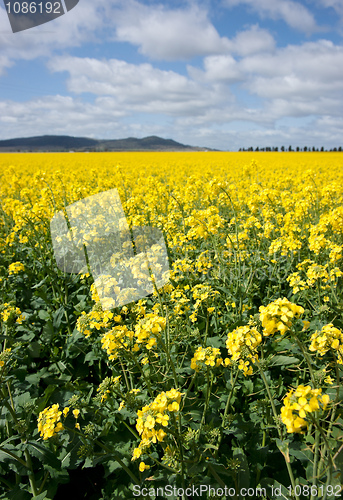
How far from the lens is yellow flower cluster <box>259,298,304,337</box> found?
1244 millimetres

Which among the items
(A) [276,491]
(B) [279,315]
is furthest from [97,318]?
(A) [276,491]

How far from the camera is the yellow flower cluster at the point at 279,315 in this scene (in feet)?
4.08

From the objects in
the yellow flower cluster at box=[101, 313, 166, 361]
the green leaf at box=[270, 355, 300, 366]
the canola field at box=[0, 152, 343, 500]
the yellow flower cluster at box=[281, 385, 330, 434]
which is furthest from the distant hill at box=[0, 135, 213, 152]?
the yellow flower cluster at box=[281, 385, 330, 434]

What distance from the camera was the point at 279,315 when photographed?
129cm

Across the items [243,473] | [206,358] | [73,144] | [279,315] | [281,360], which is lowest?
[243,473]

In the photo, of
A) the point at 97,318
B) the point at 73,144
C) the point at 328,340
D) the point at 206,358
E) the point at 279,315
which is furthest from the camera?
the point at 73,144

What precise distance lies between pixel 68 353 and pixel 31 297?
1661mm

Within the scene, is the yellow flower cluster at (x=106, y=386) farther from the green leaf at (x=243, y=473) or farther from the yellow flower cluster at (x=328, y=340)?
the yellow flower cluster at (x=328, y=340)

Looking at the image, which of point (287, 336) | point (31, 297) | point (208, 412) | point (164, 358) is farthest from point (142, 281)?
point (31, 297)

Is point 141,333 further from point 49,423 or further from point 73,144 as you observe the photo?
point 73,144

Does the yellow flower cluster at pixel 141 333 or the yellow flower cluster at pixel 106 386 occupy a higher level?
the yellow flower cluster at pixel 141 333

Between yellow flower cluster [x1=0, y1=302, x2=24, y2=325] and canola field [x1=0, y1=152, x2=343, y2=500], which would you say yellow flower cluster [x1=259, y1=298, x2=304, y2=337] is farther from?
yellow flower cluster [x1=0, y1=302, x2=24, y2=325]

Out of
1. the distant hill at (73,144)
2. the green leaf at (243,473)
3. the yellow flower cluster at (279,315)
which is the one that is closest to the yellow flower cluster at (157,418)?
the yellow flower cluster at (279,315)

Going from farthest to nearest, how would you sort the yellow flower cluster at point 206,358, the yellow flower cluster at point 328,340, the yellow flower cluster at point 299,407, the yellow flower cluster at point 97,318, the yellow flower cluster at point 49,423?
the yellow flower cluster at point 97,318 → the yellow flower cluster at point 206,358 → the yellow flower cluster at point 49,423 → the yellow flower cluster at point 328,340 → the yellow flower cluster at point 299,407
